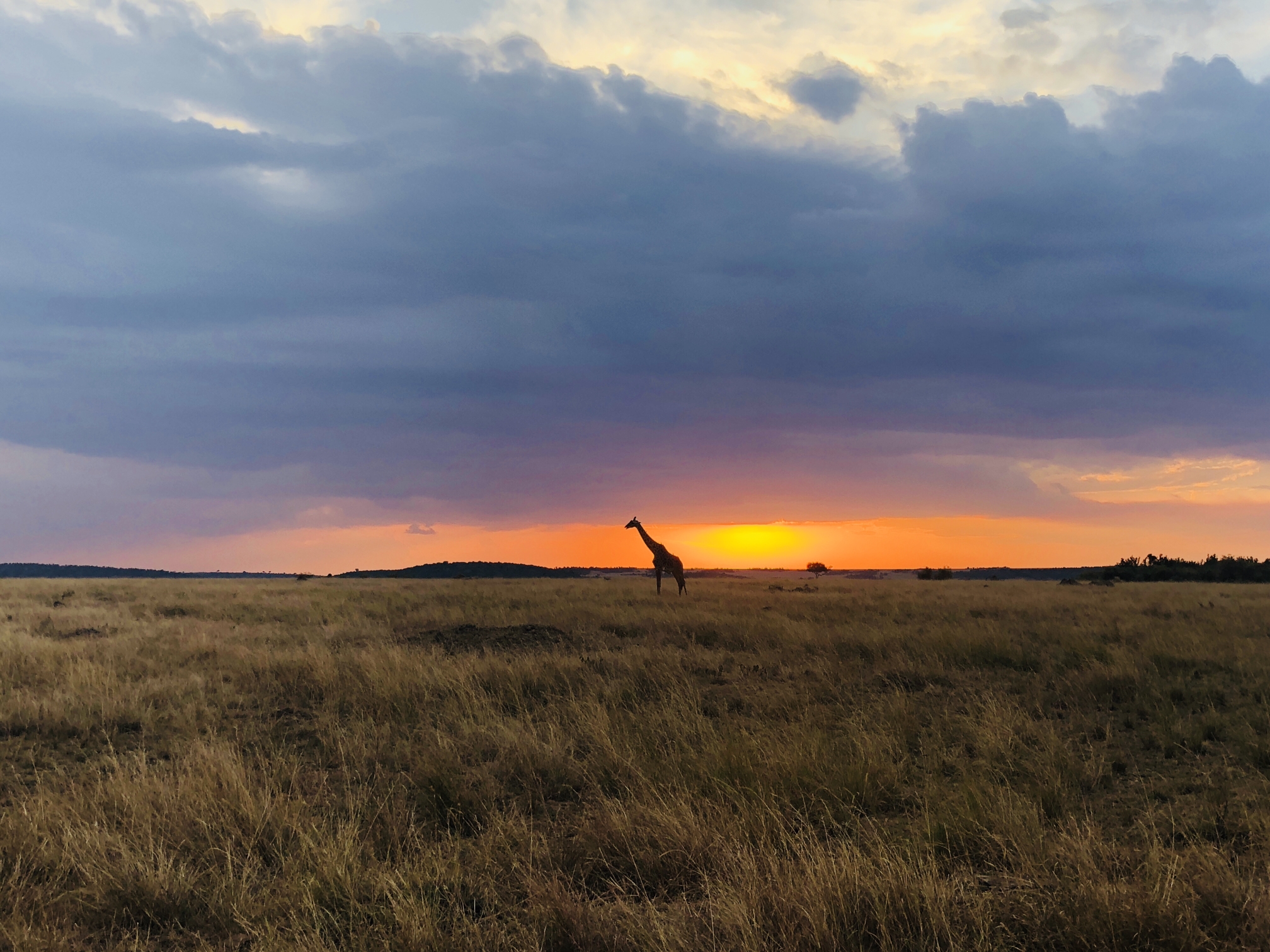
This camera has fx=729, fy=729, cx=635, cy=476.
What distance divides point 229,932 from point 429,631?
14228mm

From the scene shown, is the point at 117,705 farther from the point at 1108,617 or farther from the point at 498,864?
the point at 1108,617

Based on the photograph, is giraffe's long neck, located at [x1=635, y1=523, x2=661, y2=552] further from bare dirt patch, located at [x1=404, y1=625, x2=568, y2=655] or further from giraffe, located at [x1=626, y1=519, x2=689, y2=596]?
bare dirt patch, located at [x1=404, y1=625, x2=568, y2=655]

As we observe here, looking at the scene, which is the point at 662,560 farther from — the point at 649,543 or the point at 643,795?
the point at 643,795

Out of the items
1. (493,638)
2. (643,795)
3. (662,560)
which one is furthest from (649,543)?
(643,795)

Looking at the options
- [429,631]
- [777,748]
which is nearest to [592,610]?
[429,631]

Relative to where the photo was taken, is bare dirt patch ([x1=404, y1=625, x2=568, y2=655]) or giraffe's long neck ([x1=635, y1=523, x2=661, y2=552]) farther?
giraffe's long neck ([x1=635, y1=523, x2=661, y2=552])

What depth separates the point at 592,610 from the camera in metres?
22.2

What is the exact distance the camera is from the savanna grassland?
4.15m

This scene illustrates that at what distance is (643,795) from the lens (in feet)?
20.5

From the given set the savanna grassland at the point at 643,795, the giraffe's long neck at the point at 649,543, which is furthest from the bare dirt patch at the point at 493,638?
the giraffe's long neck at the point at 649,543

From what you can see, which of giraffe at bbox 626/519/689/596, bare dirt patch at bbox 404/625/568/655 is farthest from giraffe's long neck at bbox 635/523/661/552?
bare dirt patch at bbox 404/625/568/655

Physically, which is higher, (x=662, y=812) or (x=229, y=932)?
(x=662, y=812)

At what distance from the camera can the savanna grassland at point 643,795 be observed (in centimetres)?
415

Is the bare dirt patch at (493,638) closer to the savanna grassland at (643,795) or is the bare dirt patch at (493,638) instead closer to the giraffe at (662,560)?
the savanna grassland at (643,795)
